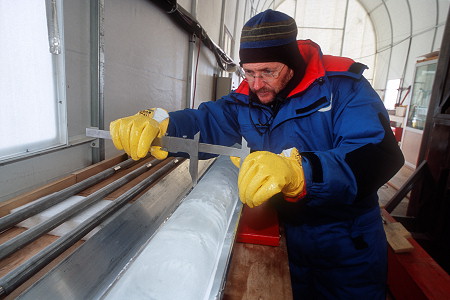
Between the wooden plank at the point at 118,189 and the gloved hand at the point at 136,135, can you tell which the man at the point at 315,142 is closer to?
the gloved hand at the point at 136,135

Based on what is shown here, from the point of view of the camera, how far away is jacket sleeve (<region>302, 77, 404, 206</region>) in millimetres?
738

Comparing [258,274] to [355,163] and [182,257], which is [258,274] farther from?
[355,163]

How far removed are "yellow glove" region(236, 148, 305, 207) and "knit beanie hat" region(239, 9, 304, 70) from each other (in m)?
0.46

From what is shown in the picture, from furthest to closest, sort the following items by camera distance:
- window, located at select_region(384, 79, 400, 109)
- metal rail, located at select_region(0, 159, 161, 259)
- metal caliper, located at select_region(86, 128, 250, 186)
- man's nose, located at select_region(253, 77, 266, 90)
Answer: window, located at select_region(384, 79, 400, 109), man's nose, located at select_region(253, 77, 266, 90), metal caliper, located at select_region(86, 128, 250, 186), metal rail, located at select_region(0, 159, 161, 259)

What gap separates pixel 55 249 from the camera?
0.72 meters

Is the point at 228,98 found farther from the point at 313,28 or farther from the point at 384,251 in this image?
the point at 313,28

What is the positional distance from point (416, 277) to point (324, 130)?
3.92 ft

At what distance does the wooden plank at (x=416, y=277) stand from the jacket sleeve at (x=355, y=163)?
1077 millimetres

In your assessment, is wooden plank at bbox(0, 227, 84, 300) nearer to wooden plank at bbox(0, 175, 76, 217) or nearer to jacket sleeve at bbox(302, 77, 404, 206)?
wooden plank at bbox(0, 175, 76, 217)

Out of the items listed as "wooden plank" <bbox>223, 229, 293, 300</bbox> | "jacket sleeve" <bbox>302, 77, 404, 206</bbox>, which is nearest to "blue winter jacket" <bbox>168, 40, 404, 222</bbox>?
"jacket sleeve" <bbox>302, 77, 404, 206</bbox>

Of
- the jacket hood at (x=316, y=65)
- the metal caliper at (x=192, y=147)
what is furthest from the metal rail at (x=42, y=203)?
the jacket hood at (x=316, y=65)

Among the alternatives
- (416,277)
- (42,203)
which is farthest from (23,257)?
(416,277)

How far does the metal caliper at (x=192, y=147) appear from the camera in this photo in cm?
83

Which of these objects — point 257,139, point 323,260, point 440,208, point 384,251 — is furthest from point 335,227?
point 440,208
